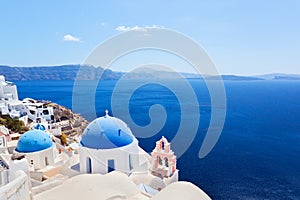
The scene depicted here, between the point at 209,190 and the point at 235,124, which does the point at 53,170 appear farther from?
the point at 235,124

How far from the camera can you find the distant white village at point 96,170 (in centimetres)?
1016

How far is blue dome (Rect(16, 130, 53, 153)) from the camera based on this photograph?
15.6 meters

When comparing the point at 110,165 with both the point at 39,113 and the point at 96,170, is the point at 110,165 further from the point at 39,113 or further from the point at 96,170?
the point at 39,113

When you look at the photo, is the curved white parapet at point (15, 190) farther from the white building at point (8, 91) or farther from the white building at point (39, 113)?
the white building at point (8, 91)

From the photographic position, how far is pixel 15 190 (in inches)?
305

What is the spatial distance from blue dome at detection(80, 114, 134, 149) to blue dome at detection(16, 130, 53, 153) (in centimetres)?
374

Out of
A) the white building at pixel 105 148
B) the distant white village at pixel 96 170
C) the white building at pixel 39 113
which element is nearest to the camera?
the distant white village at pixel 96 170

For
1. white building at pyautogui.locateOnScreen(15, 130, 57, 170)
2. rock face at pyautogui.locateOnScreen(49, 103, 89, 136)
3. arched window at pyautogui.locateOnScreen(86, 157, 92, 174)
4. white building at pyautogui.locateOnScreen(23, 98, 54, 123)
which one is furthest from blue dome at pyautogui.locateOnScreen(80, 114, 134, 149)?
white building at pyautogui.locateOnScreen(23, 98, 54, 123)

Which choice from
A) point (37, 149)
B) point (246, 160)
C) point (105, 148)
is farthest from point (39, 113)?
point (105, 148)

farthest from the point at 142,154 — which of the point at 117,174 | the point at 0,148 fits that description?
the point at 0,148

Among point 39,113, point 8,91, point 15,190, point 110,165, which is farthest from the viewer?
point 8,91

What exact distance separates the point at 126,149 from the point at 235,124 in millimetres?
48099

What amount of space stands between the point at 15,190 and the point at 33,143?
856 centimetres

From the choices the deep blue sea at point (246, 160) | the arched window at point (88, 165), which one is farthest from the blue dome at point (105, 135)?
the deep blue sea at point (246, 160)
